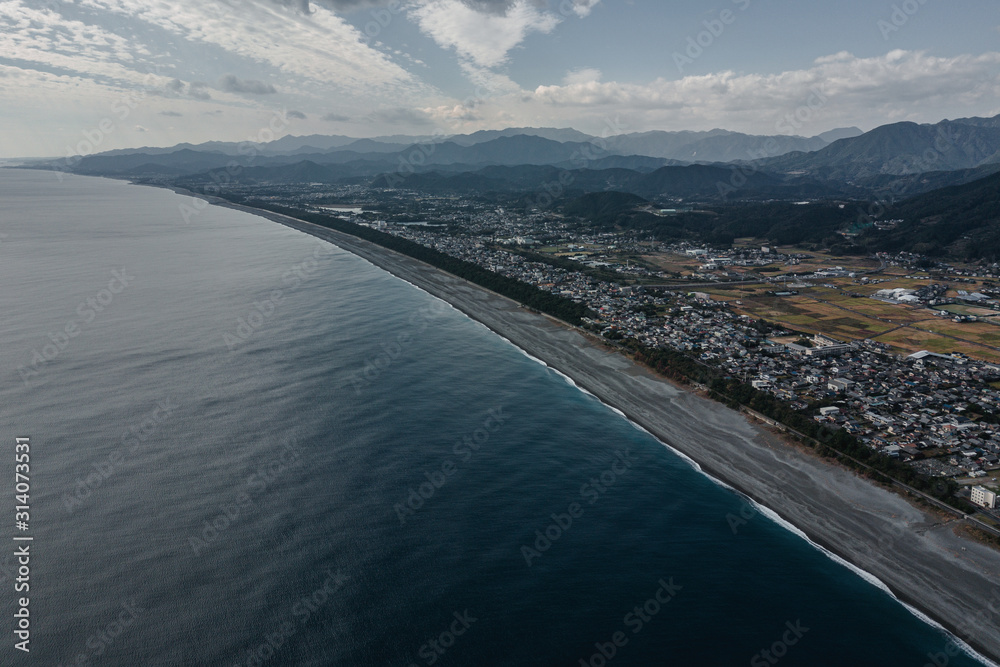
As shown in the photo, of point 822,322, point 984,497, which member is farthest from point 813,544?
point 822,322

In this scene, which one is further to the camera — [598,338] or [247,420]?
Result: [598,338]

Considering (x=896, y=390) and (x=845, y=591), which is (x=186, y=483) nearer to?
(x=845, y=591)

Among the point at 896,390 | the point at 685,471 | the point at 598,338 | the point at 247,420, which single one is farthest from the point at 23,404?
the point at 896,390

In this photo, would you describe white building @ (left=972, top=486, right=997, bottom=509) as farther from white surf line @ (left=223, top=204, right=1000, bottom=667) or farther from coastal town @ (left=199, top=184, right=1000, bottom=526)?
white surf line @ (left=223, top=204, right=1000, bottom=667)

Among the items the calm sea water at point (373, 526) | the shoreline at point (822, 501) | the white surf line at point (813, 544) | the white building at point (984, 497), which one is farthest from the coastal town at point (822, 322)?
the calm sea water at point (373, 526)

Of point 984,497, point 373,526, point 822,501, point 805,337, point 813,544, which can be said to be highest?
point 984,497

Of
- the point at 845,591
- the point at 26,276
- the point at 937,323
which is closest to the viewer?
the point at 845,591

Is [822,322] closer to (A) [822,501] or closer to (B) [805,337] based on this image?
(B) [805,337]
